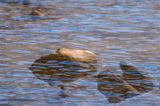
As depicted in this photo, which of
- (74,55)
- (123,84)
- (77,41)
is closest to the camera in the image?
(123,84)

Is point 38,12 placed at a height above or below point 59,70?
above

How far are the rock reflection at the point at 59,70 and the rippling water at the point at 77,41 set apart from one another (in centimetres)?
4

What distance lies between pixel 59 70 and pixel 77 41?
493 millimetres

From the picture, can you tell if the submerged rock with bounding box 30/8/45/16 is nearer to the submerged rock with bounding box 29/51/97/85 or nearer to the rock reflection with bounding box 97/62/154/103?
the submerged rock with bounding box 29/51/97/85

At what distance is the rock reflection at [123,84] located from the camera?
362 cm

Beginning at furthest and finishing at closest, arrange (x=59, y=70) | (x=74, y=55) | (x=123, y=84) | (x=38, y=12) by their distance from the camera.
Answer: (x=38, y=12) < (x=74, y=55) < (x=59, y=70) < (x=123, y=84)

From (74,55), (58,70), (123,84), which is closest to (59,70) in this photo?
(58,70)

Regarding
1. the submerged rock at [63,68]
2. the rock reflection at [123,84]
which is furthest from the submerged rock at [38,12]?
the rock reflection at [123,84]

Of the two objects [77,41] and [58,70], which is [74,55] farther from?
[77,41]

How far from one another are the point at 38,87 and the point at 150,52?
2.71 ft

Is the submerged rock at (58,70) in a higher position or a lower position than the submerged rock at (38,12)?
lower

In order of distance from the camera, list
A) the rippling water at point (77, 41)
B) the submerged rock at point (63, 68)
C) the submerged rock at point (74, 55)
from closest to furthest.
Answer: the rippling water at point (77, 41)
the submerged rock at point (63, 68)
the submerged rock at point (74, 55)

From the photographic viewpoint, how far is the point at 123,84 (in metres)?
3.73

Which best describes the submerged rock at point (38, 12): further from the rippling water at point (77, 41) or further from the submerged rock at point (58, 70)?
the submerged rock at point (58, 70)
